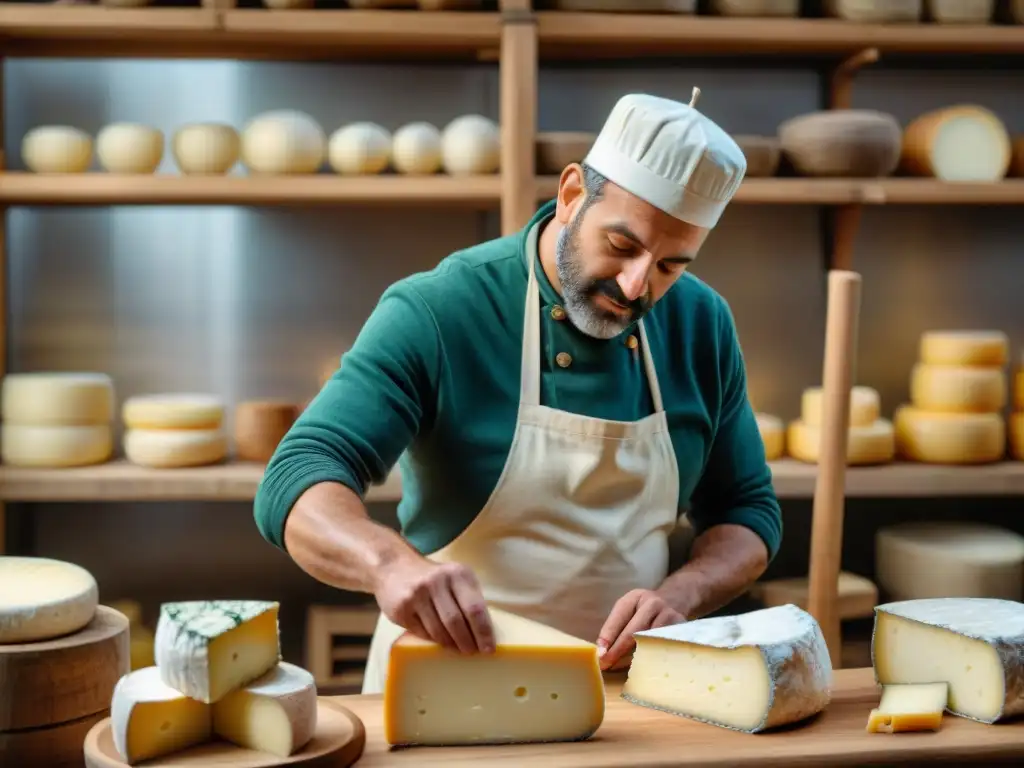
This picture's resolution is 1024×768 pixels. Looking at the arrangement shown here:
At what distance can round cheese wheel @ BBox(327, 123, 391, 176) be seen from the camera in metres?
2.75

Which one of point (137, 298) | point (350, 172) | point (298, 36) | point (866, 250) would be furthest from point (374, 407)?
point (866, 250)

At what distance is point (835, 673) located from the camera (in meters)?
1.48

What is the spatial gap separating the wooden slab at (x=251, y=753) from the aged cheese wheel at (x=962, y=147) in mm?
2303

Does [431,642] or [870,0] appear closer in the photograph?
[431,642]

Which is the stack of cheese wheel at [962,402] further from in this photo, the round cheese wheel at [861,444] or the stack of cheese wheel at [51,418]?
the stack of cheese wheel at [51,418]

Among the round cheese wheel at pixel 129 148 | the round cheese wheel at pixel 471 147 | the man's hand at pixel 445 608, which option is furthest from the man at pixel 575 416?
the round cheese wheel at pixel 129 148

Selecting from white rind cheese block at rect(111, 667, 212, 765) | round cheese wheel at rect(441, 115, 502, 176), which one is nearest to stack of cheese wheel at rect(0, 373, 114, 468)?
round cheese wheel at rect(441, 115, 502, 176)

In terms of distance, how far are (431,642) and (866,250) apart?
2413 millimetres

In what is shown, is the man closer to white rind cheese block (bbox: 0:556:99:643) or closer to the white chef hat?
the white chef hat

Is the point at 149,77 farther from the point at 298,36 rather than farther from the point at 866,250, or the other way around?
the point at 866,250

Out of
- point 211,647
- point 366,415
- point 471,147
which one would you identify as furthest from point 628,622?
point 471,147

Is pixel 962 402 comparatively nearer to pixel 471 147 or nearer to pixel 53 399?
pixel 471 147

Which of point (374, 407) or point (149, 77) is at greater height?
point (149, 77)

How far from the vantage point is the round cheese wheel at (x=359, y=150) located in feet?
9.02
